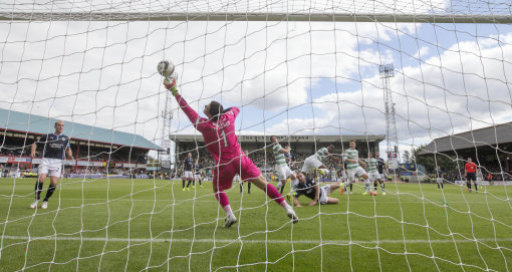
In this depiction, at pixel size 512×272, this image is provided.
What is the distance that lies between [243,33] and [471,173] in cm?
1312

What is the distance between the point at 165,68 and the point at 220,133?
1.06 m

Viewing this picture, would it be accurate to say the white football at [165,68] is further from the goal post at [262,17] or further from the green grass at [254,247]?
the green grass at [254,247]

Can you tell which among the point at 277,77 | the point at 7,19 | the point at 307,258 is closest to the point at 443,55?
the point at 277,77

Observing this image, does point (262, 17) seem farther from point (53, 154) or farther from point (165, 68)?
point (53, 154)

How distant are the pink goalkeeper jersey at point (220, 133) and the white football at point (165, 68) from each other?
1.36 feet

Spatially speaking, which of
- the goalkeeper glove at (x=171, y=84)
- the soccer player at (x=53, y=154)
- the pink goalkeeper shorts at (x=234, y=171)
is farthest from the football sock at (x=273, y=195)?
the soccer player at (x=53, y=154)

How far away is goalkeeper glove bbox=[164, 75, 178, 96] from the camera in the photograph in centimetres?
323

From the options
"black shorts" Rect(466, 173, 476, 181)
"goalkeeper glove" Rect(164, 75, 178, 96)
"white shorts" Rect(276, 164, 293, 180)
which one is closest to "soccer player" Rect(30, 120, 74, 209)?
"goalkeeper glove" Rect(164, 75, 178, 96)

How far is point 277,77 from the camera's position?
346 centimetres

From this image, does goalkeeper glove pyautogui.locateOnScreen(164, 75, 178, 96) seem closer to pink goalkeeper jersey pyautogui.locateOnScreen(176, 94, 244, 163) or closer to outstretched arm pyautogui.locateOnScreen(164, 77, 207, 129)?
outstretched arm pyautogui.locateOnScreen(164, 77, 207, 129)

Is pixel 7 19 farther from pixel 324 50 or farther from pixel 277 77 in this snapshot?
pixel 324 50

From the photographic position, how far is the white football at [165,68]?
313cm

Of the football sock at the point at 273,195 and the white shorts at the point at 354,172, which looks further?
the white shorts at the point at 354,172

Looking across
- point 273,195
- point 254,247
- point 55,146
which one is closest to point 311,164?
point 273,195
